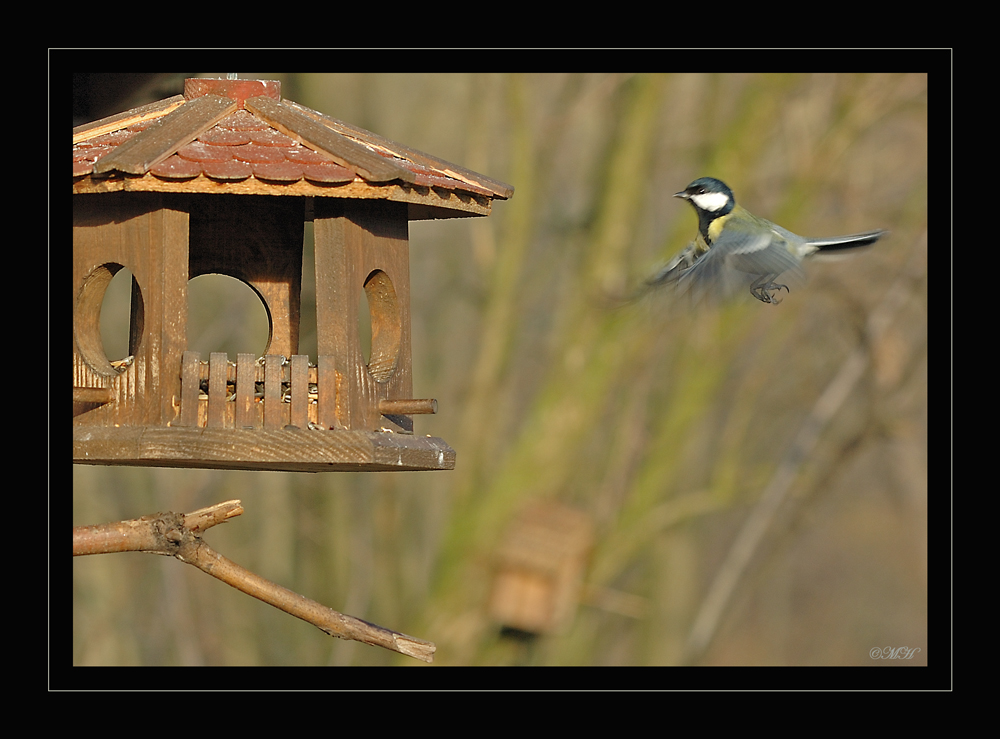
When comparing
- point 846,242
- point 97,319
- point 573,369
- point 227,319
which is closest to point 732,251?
point 846,242

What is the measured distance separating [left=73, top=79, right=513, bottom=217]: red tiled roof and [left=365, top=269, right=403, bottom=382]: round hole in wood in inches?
16.5

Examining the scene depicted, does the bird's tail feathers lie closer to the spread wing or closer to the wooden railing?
the spread wing

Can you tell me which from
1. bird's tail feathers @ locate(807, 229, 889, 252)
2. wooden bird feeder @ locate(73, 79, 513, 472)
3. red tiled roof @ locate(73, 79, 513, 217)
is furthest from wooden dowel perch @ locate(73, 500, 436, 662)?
bird's tail feathers @ locate(807, 229, 889, 252)

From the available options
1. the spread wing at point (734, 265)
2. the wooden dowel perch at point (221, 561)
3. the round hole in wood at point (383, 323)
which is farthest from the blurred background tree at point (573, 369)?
the wooden dowel perch at point (221, 561)

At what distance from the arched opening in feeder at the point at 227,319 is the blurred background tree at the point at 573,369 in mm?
36

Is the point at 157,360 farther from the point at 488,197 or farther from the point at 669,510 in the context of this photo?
the point at 669,510

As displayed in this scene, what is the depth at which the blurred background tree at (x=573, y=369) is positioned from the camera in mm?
9775

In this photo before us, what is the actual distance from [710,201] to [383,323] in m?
1.75

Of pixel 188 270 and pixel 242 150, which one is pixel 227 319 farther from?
pixel 242 150

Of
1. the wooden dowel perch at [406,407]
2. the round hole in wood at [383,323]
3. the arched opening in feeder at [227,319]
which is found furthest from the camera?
the arched opening in feeder at [227,319]

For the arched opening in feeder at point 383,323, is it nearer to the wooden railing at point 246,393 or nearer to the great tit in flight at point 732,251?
the wooden railing at point 246,393

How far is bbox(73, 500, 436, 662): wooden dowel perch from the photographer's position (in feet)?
10.7
